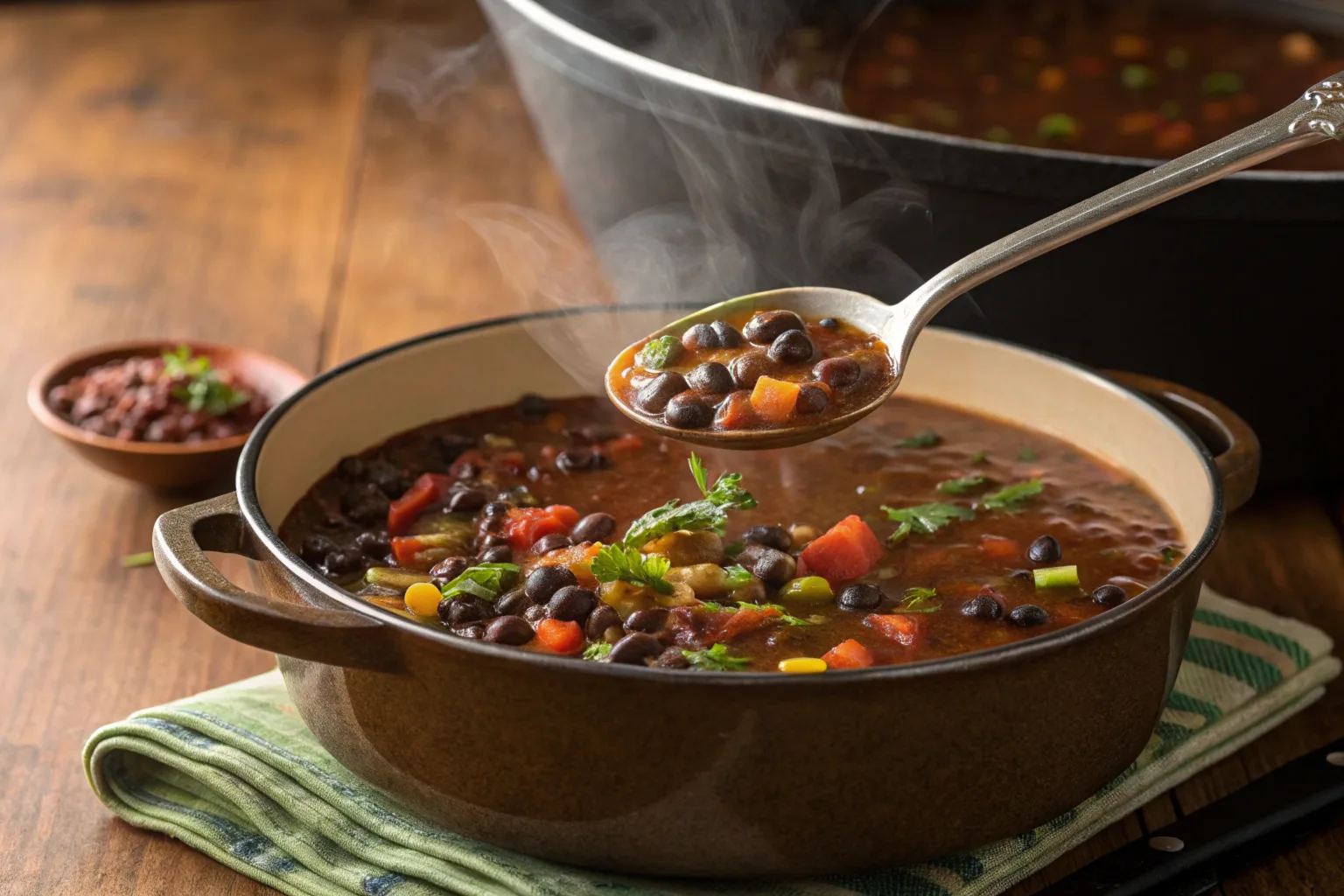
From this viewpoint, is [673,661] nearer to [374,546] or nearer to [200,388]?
[374,546]

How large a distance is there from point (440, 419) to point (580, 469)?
43 cm

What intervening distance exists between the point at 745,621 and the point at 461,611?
20.2 inches

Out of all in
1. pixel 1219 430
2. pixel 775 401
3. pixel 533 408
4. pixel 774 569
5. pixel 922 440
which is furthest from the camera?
pixel 533 408

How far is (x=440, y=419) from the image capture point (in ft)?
12.6

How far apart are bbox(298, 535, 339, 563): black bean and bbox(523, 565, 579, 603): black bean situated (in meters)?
0.50

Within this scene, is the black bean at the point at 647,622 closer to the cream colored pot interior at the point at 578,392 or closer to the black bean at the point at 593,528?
the black bean at the point at 593,528

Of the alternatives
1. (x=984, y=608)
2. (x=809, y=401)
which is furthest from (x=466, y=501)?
(x=984, y=608)

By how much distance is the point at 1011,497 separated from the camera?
348cm

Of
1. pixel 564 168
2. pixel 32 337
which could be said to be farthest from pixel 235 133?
pixel 564 168

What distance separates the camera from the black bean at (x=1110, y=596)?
3.03 metres

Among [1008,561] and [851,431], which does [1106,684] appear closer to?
[1008,561]

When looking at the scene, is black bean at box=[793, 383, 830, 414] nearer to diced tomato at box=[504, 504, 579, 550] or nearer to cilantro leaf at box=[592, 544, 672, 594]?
cilantro leaf at box=[592, 544, 672, 594]

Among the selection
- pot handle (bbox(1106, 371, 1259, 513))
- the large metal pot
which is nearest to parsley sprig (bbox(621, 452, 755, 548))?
pot handle (bbox(1106, 371, 1259, 513))

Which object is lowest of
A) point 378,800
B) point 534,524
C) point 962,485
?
point 378,800
